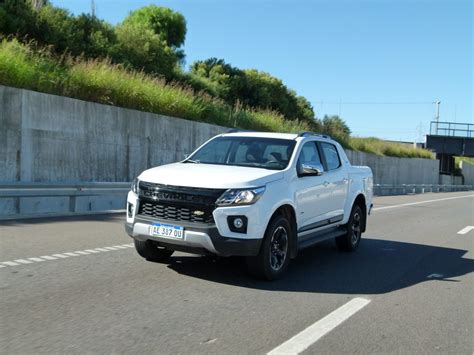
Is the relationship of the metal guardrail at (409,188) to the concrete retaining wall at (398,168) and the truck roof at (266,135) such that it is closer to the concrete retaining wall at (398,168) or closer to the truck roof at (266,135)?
the concrete retaining wall at (398,168)

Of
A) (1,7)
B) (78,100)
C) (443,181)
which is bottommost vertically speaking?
(443,181)

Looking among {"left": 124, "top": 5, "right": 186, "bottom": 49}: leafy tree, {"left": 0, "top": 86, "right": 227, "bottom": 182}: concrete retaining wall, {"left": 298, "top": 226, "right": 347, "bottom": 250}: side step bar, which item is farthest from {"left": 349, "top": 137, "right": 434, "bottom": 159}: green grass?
{"left": 298, "top": 226, "right": 347, "bottom": 250}: side step bar

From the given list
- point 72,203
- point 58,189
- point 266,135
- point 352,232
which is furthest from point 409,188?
point 266,135

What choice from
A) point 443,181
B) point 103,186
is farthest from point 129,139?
point 443,181

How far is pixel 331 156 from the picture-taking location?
8.94 m

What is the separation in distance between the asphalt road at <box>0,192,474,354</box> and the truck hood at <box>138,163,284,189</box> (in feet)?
3.90

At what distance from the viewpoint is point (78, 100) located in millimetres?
15727

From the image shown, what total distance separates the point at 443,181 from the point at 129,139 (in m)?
54.2

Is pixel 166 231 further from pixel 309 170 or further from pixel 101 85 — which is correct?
pixel 101 85

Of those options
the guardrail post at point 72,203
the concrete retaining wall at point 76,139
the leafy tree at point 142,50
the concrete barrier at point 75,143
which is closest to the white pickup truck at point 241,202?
the guardrail post at point 72,203

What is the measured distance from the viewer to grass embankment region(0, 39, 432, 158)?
15106 millimetres

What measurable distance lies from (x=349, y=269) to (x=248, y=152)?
2285 millimetres

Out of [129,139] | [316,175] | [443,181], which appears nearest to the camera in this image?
[316,175]

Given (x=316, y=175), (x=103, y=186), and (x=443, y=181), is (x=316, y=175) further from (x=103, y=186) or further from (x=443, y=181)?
(x=443, y=181)
